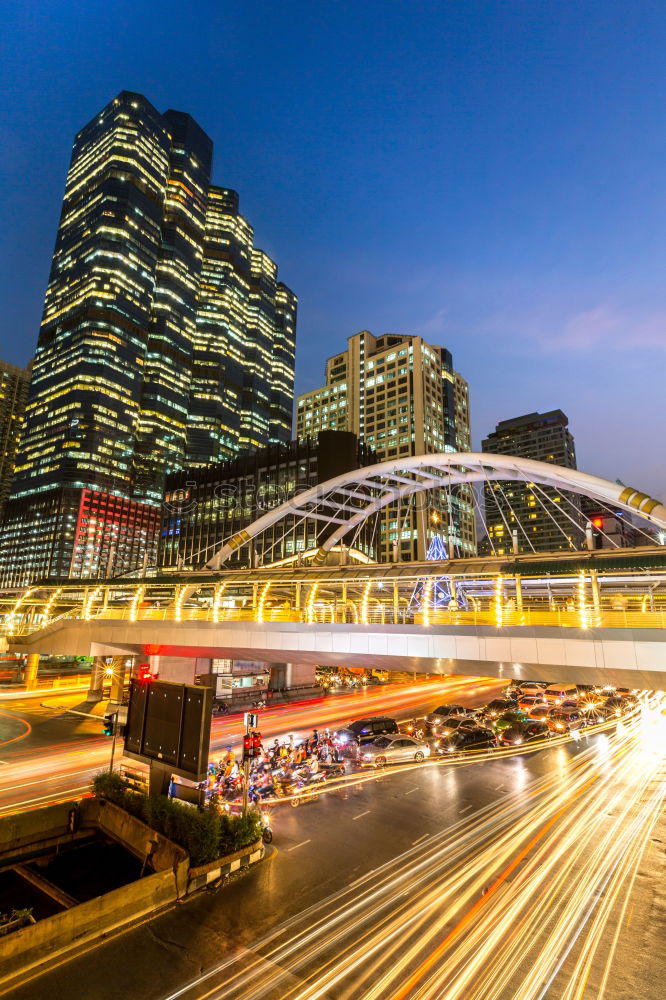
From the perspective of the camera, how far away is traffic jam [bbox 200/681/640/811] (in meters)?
18.7

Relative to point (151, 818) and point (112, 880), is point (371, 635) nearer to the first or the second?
point (151, 818)

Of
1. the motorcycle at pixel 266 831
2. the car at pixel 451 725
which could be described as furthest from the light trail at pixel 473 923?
the car at pixel 451 725

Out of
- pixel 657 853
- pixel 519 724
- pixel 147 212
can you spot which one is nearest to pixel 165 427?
pixel 147 212

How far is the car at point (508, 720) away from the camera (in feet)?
95.7

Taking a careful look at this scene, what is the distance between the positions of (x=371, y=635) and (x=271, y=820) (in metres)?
7.99

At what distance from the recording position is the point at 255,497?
323ft

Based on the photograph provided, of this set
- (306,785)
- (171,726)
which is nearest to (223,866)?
(171,726)

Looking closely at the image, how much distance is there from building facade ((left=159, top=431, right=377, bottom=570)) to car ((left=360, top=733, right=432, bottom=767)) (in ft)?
199

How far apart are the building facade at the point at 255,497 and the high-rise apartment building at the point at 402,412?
1577 centimetres

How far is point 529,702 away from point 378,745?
2036 centimetres

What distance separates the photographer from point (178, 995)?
27.2ft

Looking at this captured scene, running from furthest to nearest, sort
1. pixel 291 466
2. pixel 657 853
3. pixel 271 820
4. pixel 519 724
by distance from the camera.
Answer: pixel 291 466 < pixel 519 724 < pixel 271 820 < pixel 657 853

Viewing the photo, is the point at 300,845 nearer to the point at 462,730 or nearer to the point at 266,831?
the point at 266,831

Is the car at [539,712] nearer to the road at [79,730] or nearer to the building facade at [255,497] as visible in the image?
the road at [79,730]
